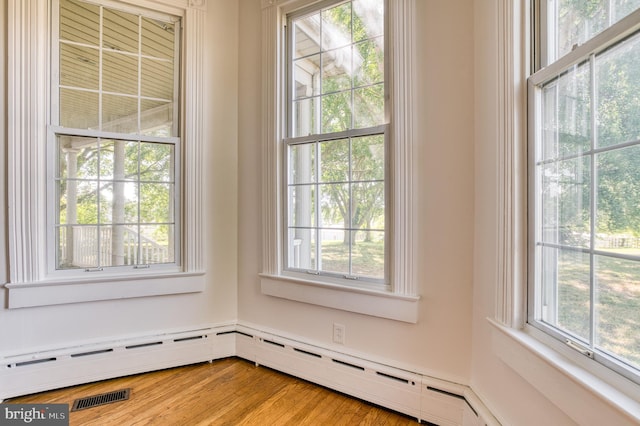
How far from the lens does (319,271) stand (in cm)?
221

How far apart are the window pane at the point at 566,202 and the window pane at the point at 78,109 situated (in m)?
2.84

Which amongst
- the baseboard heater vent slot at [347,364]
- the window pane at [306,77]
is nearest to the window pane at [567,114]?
the window pane at [306,77]

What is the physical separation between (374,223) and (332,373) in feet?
3.52

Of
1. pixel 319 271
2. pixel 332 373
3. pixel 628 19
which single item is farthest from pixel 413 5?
pixel 332 373

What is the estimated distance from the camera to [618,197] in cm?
95

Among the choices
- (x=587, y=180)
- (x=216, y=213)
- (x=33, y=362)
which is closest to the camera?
(x=587, y=180)

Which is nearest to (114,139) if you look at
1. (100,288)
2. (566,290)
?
(100,288)

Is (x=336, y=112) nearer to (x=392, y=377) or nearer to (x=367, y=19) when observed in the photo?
(x=367, y=19)

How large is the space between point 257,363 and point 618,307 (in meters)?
2.24

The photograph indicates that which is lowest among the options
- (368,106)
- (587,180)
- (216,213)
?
(216,213)

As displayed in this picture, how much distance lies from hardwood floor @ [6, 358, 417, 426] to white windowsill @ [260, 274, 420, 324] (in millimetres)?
580

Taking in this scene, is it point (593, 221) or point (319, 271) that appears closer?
point (593, 221)

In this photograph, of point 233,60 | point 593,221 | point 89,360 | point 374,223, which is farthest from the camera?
point 233,60

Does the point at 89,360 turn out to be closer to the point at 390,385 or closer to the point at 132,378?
the point at 132,378
